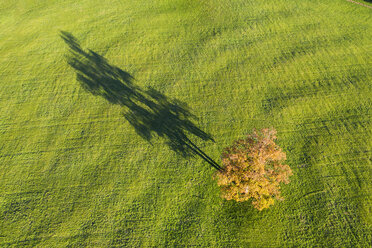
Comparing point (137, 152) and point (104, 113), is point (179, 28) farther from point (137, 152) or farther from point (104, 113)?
point (137, 152)

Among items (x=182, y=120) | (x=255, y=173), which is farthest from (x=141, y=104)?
(x=255, y=173)

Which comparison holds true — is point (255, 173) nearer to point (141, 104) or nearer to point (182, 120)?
point (182, 120)

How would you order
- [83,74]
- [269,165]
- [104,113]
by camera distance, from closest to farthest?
[269,165] < [104,113] < [83,74]

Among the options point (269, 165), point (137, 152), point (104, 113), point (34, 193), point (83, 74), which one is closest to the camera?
point (269, 165)

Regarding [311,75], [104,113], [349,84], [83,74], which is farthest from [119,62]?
[349,84]

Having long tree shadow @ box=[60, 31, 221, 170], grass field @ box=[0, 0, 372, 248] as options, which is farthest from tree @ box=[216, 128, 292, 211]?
long tree shadow @ box=[60, 31, 221, 170]

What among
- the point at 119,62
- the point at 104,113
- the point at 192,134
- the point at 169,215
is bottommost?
the point at 169,215
